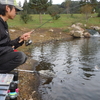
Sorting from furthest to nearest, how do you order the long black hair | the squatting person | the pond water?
the pond water → the long black hair → the squatting person

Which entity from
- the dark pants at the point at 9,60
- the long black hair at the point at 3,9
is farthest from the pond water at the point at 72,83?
the long black hair at the point at 3,9

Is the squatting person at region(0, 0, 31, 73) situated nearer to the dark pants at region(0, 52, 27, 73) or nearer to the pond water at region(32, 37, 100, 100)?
the dark pants at region(0, 52, 27, 73)

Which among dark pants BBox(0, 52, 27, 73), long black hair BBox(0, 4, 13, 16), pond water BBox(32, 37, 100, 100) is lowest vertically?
pond water BBox(32, 37, 100, 100)

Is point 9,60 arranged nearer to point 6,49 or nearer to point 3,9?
point 6,49

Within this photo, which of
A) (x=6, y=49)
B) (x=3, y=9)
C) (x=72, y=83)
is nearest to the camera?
(x=6, y=49)

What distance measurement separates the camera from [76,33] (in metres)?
22.1

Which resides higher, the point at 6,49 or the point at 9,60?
the point at 6,49

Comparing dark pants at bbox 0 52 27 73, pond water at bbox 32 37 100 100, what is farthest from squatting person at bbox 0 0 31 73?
pond water at bbox 32 37 100 100

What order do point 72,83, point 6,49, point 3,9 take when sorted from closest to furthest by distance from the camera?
point 6,49, point 3,9, point 72,83

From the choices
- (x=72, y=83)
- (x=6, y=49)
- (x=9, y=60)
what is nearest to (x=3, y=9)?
(x=6, y=49)

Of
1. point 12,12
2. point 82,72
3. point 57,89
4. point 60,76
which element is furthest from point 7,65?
point 82,72

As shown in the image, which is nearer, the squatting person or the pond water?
the squatting person

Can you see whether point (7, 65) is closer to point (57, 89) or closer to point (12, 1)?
point (12, 1)

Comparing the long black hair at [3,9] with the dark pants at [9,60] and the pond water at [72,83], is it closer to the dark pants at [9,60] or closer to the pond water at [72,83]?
the dark pants at [9,60]
